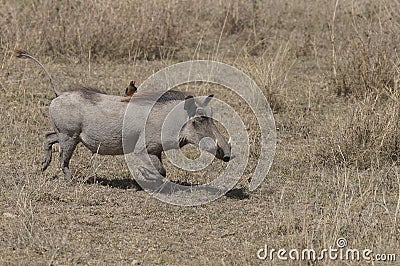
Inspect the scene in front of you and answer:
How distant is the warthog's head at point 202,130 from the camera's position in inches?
225

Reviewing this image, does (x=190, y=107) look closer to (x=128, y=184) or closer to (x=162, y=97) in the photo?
(x=162, y=97)

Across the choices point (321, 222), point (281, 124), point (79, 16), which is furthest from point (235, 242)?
point (79, 16)

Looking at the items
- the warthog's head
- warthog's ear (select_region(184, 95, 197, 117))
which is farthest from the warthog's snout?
warthog's ear (select_region(184, 95, 197, 117))

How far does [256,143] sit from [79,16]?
9.86 ft

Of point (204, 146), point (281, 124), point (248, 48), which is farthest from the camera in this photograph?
point (248, 48)

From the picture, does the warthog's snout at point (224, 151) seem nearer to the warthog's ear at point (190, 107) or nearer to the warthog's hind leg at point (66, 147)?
the warthog's ear at point (190, 107)

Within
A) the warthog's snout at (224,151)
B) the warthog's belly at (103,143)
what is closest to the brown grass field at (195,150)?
the warthog's belly at (103,143)

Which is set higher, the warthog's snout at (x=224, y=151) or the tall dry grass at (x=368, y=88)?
the warthog's snout at (x=224, y=151)

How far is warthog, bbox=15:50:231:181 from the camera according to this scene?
19.1ft

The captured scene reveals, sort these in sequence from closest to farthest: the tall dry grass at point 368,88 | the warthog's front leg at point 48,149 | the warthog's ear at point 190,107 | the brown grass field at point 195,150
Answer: the brown grass field at point 195,150 → the warthog's ear at point 190,107 → the warthog's front leg at point 48,149 → the tall dry grass at point 368,88

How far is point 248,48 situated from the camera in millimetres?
9953

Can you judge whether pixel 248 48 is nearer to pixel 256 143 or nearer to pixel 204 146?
pixel 256 143

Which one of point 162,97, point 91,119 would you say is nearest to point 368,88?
point 162,97

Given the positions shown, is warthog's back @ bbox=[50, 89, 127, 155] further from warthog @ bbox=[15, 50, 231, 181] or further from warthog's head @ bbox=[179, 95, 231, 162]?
warthog's head @ bbox=[179, 95, 231, 162]
